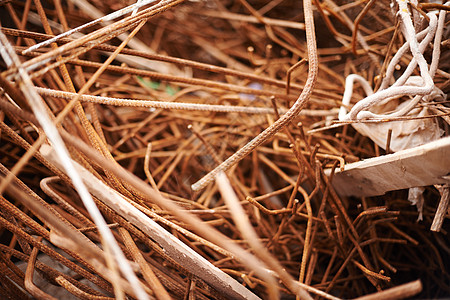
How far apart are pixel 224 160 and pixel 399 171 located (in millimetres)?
357

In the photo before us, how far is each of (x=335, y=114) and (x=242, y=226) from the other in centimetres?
43

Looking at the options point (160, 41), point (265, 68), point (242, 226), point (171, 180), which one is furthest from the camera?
point (160, 41)

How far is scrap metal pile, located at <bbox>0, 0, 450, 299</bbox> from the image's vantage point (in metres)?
0.35

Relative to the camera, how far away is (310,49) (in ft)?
1.38

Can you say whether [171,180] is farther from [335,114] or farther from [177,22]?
[177,22]

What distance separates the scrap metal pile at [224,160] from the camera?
1.16 ft

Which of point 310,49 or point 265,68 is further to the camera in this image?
point 265,68

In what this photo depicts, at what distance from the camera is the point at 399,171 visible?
0.44m

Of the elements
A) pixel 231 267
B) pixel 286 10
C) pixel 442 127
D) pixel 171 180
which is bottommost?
pixel 231 267

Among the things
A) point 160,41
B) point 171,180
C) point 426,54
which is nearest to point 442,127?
point 426,54

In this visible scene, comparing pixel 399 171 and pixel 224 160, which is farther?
pixel 224 160

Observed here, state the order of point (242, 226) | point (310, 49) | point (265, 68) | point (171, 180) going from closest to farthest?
point (242, 226), point (310, 49), point (171, 180), point (265, 68)

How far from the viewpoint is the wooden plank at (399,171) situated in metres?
0.38

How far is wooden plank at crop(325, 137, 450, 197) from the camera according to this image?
38 cm
